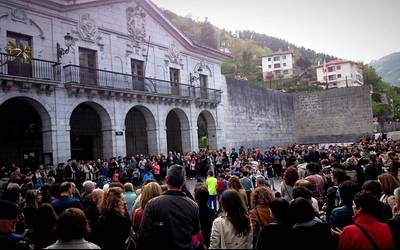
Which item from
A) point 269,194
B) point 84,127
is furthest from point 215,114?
point 269,194

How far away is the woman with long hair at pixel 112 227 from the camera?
4.45 metres

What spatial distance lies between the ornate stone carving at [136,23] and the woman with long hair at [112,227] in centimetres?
1921

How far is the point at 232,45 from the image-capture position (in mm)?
112375

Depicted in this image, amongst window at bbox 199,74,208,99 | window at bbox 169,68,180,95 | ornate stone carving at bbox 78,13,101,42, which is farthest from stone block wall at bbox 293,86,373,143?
ornate stone carving at bbox 78,13,101,42

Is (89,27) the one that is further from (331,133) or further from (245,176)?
(331,133)

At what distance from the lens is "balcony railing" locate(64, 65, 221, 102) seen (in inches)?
728

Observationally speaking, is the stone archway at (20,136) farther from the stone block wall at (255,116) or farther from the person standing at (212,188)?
the stone block wall at (255,116)

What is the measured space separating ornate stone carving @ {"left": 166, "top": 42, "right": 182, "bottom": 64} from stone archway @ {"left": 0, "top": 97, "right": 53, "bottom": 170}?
9764 mm

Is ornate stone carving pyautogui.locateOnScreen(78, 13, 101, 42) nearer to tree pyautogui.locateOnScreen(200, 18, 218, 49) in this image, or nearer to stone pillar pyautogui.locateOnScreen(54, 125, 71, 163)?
stone pillar pyautogui.locateOnScreen(54, 125, 71, 163)

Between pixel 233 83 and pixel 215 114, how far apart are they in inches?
169

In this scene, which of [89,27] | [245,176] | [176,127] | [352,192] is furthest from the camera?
[176,127]

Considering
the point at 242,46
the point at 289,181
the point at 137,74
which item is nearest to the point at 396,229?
the point at 289,181

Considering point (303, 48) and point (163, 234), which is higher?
A: point (303, 48)

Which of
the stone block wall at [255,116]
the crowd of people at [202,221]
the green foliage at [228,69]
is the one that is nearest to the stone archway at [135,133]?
the stone block wall at [255,116]
